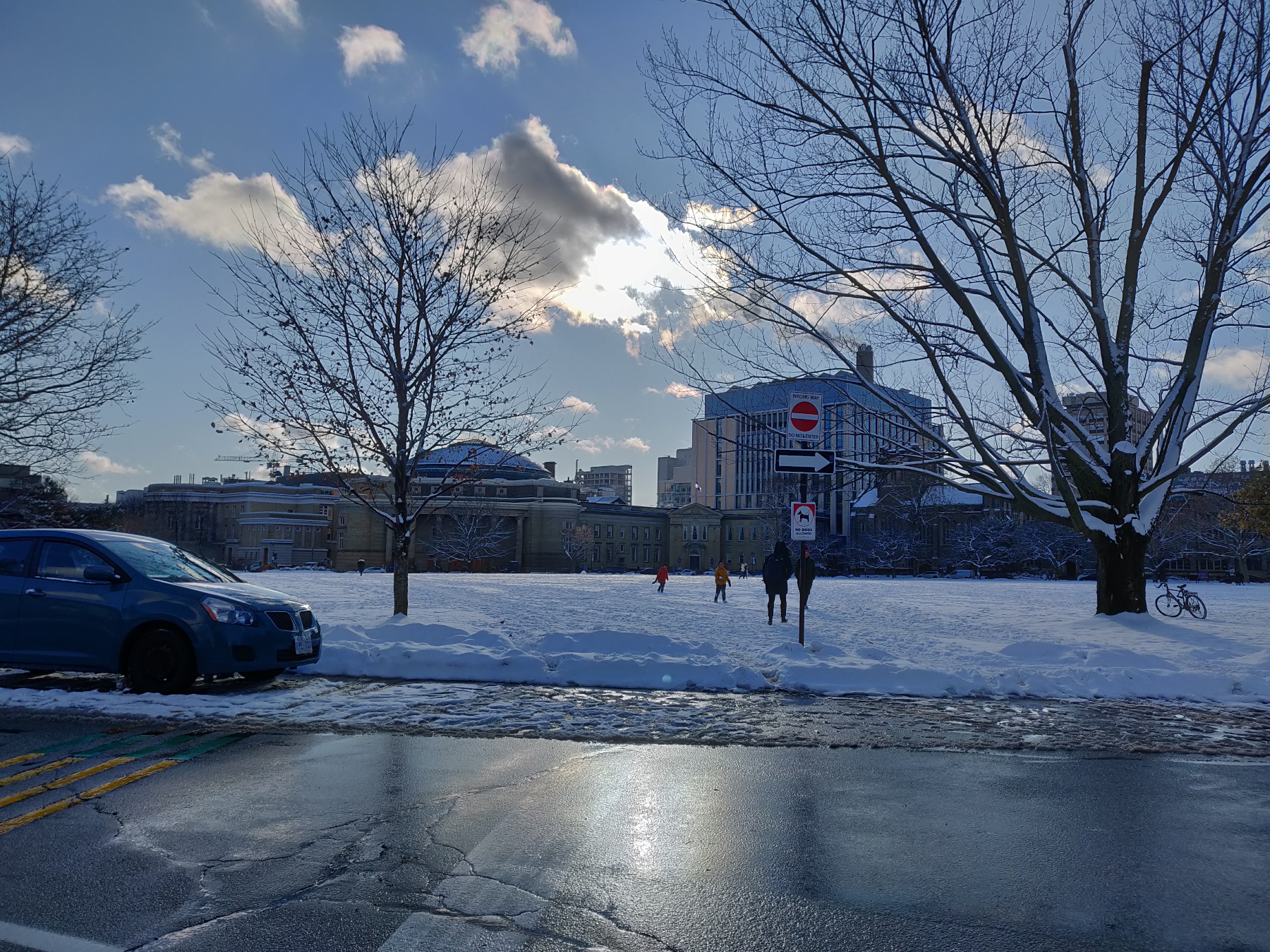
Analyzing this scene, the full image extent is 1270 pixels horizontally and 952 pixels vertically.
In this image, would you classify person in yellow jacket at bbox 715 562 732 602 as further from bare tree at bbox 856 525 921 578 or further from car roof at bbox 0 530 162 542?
bare tree at bbox 856 525 921 578

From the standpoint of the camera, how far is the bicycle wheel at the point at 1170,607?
22.8 metres

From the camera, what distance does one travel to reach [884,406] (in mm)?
21719

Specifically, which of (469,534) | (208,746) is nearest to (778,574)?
(208,746)

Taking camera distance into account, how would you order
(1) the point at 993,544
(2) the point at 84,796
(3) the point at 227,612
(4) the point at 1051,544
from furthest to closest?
(1) the point at 993,544 → (4) the point at 1051,544 → (3) the point at 227,612 → (2) the point at 84,796

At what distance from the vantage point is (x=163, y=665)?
910 centimetres

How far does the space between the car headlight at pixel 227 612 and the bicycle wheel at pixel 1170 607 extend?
779 inches

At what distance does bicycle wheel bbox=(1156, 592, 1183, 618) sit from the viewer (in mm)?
22781

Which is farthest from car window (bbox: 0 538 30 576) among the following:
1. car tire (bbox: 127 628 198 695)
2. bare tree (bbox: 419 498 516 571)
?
bare tree (bbox: 419 498 516 571)

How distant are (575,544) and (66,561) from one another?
11355 centimetres

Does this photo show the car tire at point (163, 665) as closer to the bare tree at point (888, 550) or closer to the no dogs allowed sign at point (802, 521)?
the no dogs allowed sign at point (802, 521)

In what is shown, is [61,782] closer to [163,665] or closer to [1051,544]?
[163,665]

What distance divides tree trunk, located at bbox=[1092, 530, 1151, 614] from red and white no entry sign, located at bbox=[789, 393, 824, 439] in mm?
8440

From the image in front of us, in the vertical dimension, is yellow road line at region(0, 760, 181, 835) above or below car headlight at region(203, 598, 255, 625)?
below

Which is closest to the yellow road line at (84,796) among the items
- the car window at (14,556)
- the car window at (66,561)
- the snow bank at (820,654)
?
the snow bank at (820,654)
